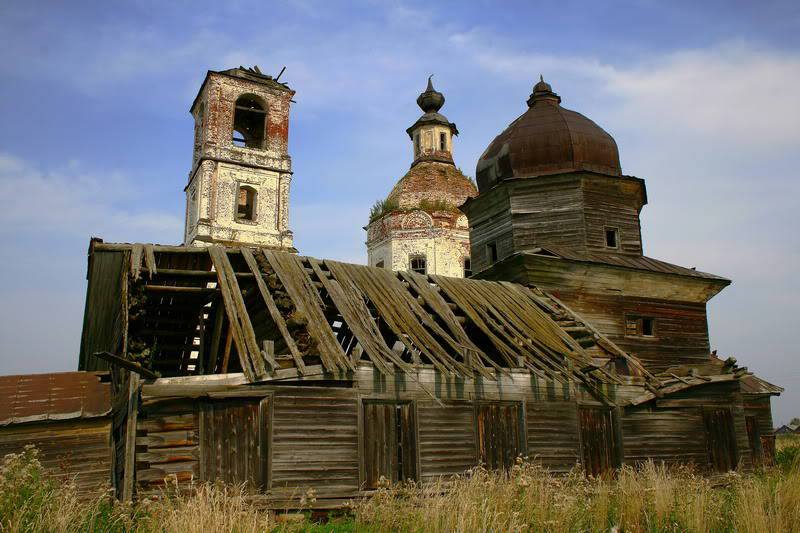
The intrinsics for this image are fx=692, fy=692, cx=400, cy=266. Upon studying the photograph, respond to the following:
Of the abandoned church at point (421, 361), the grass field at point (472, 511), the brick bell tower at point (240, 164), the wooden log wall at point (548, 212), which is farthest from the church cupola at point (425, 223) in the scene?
the grass field at point (472, 511)

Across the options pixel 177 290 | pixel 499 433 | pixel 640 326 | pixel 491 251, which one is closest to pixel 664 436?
pixel 640 326

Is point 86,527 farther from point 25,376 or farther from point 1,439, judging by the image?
point 25,376

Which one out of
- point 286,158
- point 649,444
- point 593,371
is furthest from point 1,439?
point 286,158

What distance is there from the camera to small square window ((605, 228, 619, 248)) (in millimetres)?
19781

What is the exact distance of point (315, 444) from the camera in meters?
11.1

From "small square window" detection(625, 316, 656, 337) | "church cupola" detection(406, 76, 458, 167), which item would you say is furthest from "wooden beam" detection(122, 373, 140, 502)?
"church cupola" detection(406, 76, 458, 167)

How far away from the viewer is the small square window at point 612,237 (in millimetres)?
19781

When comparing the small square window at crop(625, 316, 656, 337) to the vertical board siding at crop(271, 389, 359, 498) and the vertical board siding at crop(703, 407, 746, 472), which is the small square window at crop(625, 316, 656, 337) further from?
the vertical board siding at crop(271, 389, 359, 498)

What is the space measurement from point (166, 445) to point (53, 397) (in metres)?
4.28

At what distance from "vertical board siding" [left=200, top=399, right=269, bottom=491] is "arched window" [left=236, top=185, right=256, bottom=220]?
65.9 feet

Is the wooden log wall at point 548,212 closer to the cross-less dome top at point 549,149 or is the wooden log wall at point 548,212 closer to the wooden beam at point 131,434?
the cross-less dome top at point 549,149

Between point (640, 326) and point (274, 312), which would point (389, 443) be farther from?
point (640, 326)

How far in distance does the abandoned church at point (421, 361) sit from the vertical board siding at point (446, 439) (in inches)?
1.1

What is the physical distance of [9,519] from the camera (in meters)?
6.06
